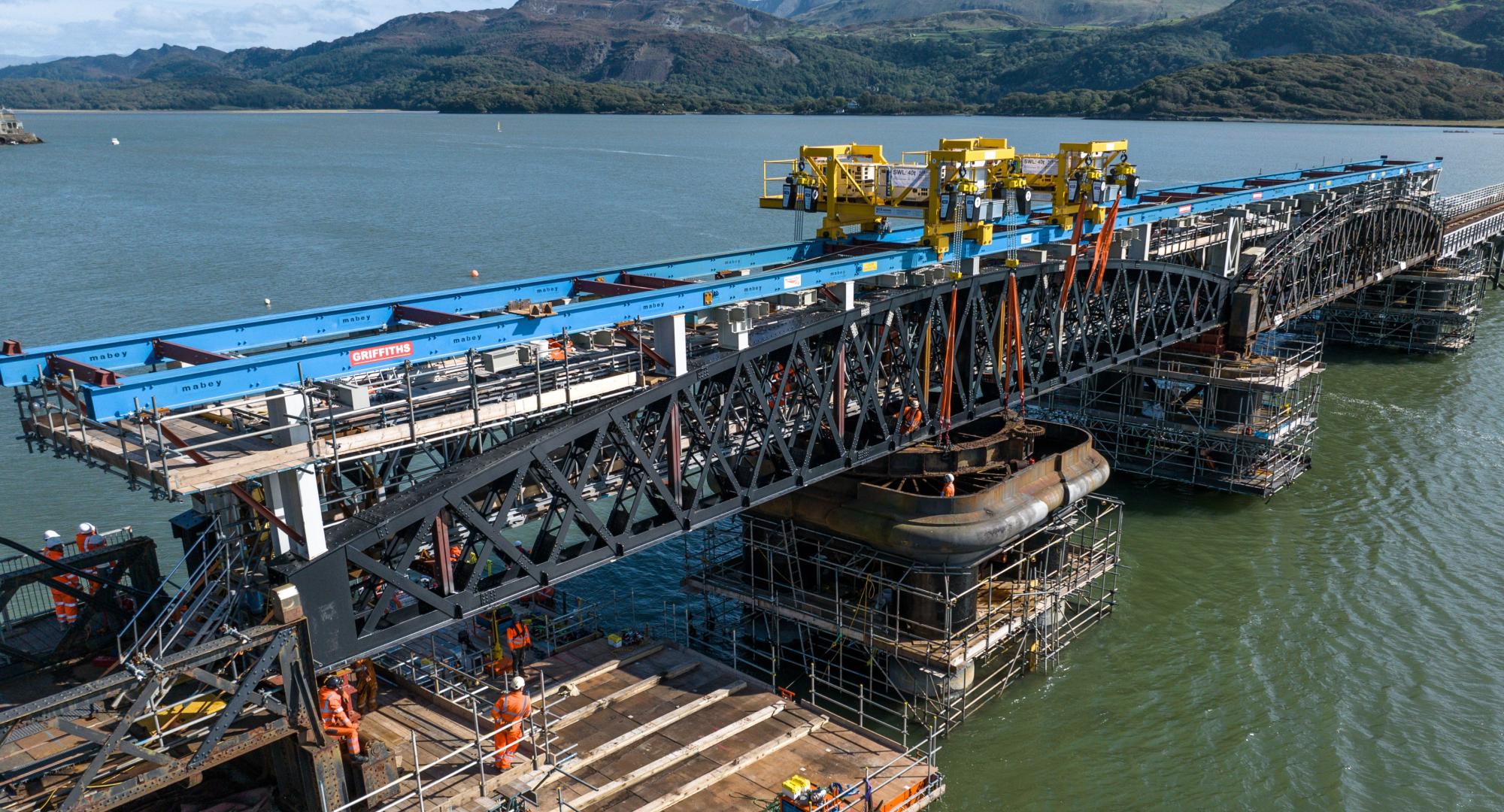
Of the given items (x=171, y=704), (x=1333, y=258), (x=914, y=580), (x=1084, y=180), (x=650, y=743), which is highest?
(x=1084, y=180)

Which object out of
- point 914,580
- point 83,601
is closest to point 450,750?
point 83,601

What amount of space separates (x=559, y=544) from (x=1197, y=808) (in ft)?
45.5

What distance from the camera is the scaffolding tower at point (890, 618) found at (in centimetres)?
2406

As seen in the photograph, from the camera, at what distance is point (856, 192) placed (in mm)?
30141

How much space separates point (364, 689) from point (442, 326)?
6400 mm

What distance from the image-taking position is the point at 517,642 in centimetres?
2117

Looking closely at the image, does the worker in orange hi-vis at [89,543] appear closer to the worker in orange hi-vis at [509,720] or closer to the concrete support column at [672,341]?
the worker in orange hi-vis at [509,720]

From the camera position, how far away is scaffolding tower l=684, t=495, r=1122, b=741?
2406 cm

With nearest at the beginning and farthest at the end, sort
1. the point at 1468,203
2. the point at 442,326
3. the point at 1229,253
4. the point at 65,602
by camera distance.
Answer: the point at 442,326 → the point at 65,602 → the point at 1229,253 → the point at 1468,203

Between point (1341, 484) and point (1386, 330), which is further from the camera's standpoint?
point (1386, 330)

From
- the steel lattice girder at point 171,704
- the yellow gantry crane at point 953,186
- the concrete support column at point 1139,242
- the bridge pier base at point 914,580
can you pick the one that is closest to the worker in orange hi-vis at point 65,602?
the steel lattice girder at point 171,704

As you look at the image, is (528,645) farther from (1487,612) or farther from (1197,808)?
(1487,612)

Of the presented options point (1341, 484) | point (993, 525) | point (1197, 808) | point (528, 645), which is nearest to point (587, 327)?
point (528, 645)

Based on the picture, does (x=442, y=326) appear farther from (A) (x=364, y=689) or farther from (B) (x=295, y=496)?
(A) (x=364, y=689)
